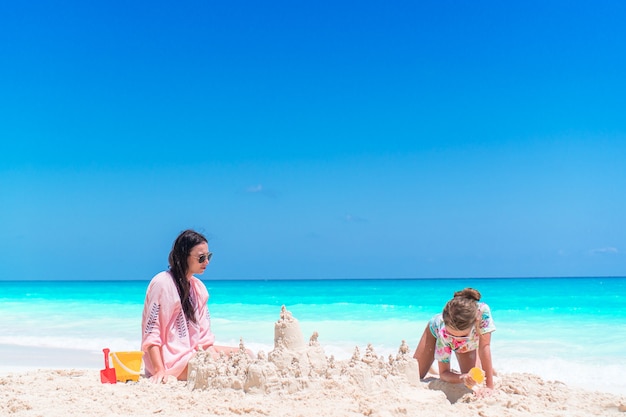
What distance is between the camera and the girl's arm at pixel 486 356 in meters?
4.03

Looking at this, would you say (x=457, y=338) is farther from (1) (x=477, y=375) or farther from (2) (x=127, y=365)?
(2) (x=127, y=365)

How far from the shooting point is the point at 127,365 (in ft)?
15.0

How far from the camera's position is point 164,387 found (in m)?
4.20

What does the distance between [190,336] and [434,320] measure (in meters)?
1.86

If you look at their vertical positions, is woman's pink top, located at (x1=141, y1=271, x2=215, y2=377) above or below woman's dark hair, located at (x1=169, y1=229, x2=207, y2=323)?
below

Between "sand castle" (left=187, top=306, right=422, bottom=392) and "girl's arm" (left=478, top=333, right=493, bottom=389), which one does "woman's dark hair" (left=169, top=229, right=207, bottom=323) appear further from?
"girl's arm" (left=478, top=333, right=493, bottom=389)

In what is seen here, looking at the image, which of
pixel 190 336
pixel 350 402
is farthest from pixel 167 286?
pixel 350 402

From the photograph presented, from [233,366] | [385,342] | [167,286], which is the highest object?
[167,286]

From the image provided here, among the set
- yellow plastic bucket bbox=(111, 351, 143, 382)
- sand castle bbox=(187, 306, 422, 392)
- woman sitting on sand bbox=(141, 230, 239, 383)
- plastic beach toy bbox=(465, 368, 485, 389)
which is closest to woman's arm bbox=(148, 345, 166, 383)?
woman sitting on sand bbox=(141, 230, 239, 383)

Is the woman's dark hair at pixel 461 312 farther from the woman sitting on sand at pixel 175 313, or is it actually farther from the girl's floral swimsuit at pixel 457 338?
the woman sitting on sand at pixel 175 313

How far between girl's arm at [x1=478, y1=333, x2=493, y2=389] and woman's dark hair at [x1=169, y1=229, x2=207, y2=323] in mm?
2106

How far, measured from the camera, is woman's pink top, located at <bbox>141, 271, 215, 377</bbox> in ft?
14.7

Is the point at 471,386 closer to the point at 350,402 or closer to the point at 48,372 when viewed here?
the point at 350,402

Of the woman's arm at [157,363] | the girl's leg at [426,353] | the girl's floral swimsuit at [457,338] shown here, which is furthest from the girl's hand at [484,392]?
the woman's arm at [157,363]
